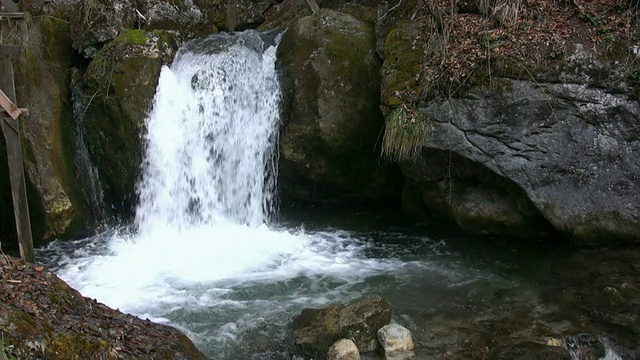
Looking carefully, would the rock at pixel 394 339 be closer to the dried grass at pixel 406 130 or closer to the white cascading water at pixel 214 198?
the white cascading water at pixel 214 198

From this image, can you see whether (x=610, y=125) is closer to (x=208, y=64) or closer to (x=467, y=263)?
(x=467, y=263)

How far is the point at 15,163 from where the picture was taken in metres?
6.96

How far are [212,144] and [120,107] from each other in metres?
1.51

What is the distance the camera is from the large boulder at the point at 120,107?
29.4 feet

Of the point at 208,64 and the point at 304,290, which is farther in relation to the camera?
the point at 208,64

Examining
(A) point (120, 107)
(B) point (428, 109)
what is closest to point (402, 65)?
(B) point (428, 109)

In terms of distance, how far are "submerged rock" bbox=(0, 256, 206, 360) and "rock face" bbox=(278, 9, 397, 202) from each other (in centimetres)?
481

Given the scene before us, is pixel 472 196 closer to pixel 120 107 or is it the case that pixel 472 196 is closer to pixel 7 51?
pixel 120 107

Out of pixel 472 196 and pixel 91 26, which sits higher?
pixel 91 26

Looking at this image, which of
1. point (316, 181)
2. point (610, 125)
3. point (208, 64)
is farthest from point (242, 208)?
point (610, 125)

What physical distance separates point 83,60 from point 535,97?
7.13m

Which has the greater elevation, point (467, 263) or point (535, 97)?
point (535, 97)

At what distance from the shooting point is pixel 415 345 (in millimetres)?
5586

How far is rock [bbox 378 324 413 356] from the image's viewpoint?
546cm
